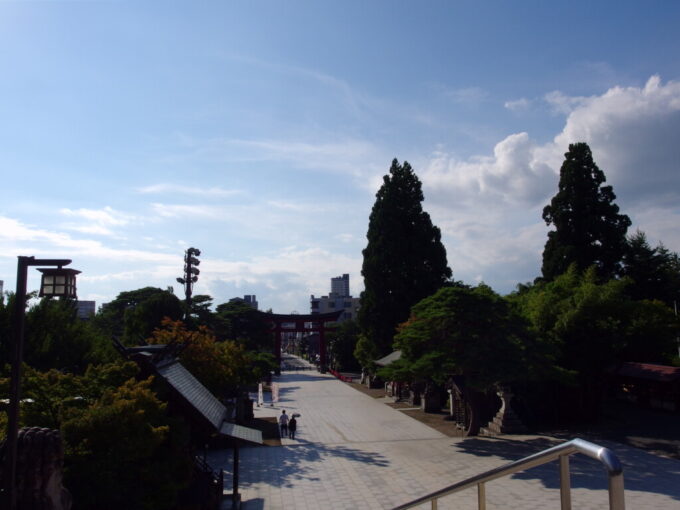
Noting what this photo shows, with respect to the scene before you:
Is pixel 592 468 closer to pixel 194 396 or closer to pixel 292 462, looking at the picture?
pixel 292 462

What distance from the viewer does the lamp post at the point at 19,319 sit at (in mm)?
7391

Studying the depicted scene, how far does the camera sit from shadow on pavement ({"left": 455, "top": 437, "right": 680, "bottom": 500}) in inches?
621

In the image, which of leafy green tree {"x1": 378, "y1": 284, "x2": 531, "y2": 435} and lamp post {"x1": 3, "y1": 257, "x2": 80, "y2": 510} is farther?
leafy green tree {"x1": 378, "y1": 284, "x2": 531, "y2": 435}

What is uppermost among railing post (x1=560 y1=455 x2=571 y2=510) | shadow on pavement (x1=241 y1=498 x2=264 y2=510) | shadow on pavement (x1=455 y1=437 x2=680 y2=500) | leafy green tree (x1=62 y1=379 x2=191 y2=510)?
railing post (x1=560 y1=455 x2=571 y2=510)

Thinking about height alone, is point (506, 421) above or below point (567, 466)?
below

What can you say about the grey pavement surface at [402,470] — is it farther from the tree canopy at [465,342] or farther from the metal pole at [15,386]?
the metal pole at [15,386]

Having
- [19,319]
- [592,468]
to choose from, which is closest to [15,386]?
[19,319]

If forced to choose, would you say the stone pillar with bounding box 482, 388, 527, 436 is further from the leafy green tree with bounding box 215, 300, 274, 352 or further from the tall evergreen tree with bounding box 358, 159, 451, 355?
the leafy green tree with bounding box 215, 300, 274, 352

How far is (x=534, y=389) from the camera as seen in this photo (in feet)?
90.8

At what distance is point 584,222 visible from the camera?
130 ft

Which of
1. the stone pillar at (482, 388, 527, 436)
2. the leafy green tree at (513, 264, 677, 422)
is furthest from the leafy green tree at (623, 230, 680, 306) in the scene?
the stone pillar at (482, 388, 527, 436)

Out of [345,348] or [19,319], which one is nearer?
[19,319]

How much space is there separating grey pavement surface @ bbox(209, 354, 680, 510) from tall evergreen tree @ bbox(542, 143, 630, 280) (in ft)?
65.8

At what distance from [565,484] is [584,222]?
4063 centimetres
